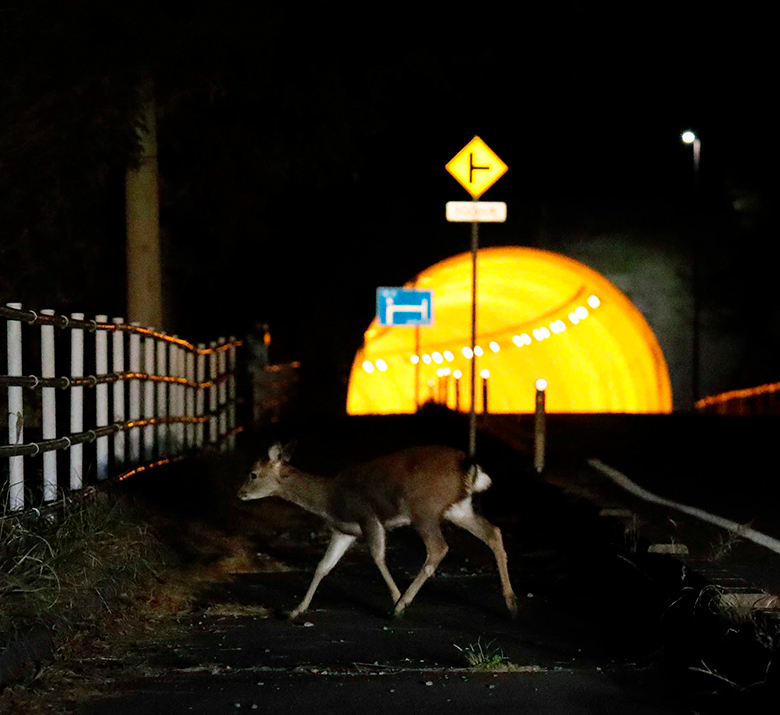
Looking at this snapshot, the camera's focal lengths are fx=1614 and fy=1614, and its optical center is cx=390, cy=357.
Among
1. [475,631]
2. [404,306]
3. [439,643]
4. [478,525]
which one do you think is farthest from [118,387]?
[404,306]

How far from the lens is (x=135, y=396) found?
49.0 ft

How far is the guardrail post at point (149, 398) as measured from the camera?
1546 cm

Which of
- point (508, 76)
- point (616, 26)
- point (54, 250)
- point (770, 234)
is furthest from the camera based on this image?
point (770, 234)

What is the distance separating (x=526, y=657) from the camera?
8.56m

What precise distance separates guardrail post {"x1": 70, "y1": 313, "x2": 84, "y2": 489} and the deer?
7.24ft

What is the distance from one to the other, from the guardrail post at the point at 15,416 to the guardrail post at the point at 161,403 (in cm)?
568

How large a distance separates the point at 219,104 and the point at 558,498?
1066cm

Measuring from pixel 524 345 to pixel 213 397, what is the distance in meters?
32.8

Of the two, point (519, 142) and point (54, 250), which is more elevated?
point (519, 142)

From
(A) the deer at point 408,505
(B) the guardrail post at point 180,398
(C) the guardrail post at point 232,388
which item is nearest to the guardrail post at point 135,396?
(B) the guardrail post at point 180,398

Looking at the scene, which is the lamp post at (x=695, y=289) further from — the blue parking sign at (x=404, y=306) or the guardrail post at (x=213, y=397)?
the guardrail post at (x=213, y=397)

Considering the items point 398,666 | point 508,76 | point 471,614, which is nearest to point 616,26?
point 508,76

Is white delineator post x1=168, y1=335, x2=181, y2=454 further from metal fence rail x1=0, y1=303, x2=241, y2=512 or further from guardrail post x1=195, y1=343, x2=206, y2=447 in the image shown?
guardrail post x1=195, y1=343, x2=206, y2=447

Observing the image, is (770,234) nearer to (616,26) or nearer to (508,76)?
(508,76)
